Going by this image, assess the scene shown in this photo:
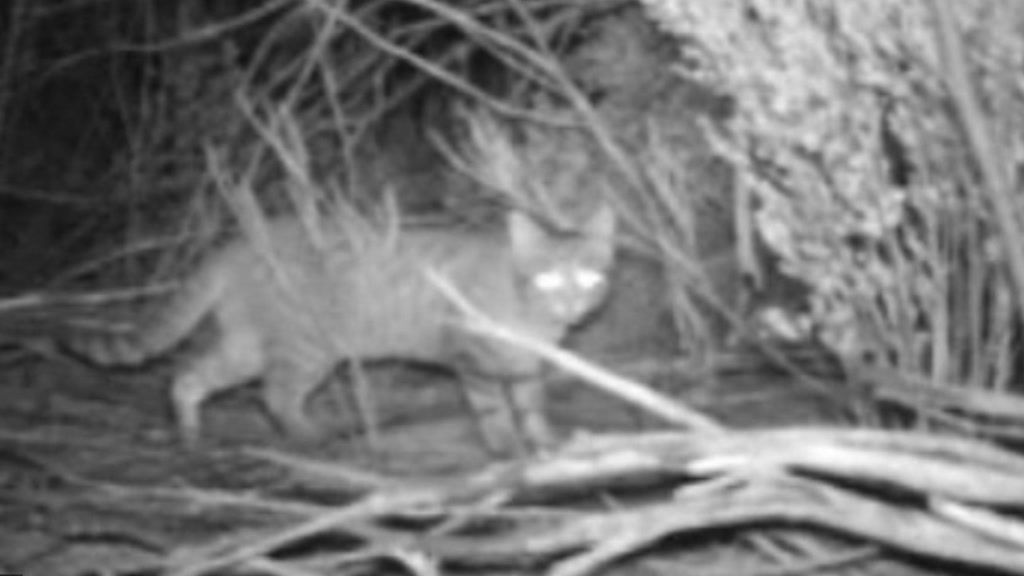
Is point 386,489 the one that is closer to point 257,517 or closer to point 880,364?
point 257,517

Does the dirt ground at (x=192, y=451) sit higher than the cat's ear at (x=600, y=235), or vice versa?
the cat's ear at (x=600, y=235)

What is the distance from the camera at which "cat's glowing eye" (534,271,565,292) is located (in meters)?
6.00

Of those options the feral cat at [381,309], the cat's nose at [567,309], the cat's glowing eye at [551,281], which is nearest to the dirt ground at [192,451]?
the feral cat at [381,309]

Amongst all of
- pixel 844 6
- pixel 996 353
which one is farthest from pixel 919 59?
pixel 996 353

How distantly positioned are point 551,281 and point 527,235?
20cm

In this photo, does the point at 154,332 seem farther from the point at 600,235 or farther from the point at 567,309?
the point at 600,235

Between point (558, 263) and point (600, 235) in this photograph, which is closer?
point (600, 235)

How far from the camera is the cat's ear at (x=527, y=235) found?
5.96 m

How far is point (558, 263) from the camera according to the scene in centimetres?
600

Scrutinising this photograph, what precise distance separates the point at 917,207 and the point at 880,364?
1.53 feet

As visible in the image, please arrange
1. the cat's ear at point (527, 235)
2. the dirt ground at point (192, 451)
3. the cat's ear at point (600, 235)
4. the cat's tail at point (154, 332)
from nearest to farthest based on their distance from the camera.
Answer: the dirt ground at point (192, 451), the cat's ear at point (600, 235), the cat's ear at point (527, 235), the cat's tail at point (154, 332)

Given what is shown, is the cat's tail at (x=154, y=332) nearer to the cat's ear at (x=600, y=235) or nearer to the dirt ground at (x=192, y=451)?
the dirt ground at (x=192, y=451)

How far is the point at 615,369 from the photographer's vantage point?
6.03 meters

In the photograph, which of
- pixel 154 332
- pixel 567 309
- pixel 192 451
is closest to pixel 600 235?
pixel 567 309
